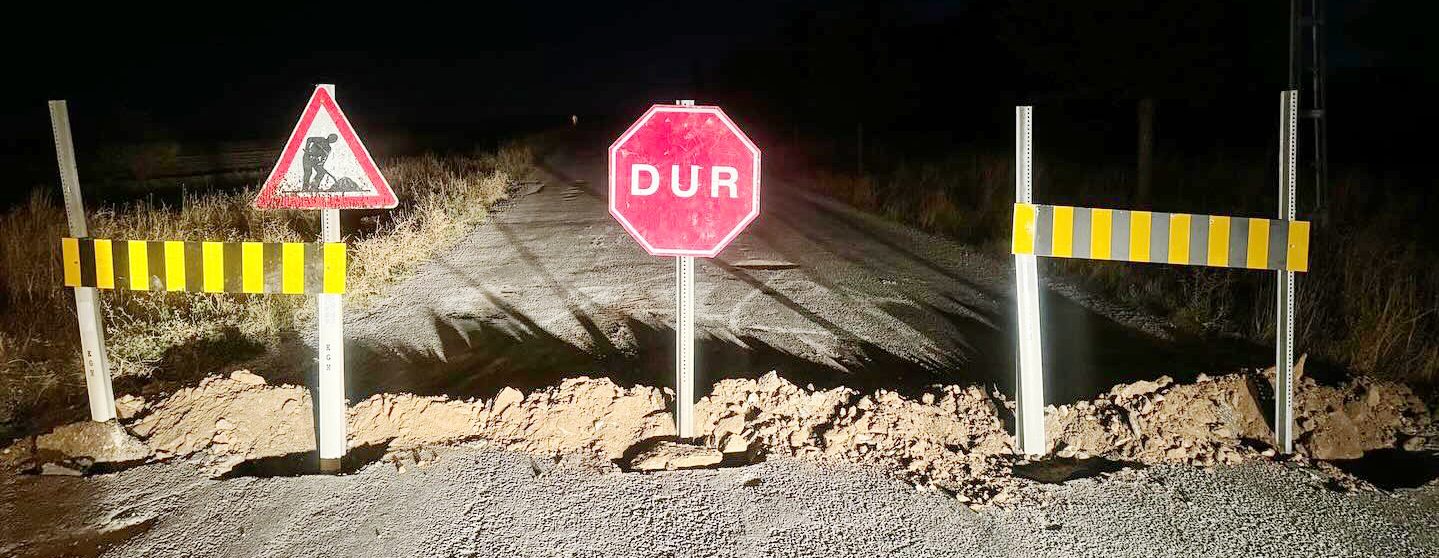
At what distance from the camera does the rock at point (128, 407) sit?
4469 millimetres

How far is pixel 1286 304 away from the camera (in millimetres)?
4098

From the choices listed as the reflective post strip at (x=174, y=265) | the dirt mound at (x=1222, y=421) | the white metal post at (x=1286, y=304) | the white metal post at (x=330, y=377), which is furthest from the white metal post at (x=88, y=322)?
the white metal post at (x=1286, y=304)

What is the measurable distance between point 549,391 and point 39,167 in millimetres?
33127

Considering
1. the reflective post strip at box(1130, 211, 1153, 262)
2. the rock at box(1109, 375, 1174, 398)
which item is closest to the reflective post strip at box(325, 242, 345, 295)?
the reflective post strip at box(1130, 211, 1153, 262)

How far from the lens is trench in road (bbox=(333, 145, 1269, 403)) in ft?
19.2

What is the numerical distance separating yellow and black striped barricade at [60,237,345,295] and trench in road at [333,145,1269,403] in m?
1.47

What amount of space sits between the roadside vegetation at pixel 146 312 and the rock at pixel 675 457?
329 centimetres

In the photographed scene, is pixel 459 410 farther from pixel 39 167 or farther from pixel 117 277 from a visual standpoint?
pixel 39 167

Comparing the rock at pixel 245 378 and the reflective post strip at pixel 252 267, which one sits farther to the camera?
the rock at pixel 245 378

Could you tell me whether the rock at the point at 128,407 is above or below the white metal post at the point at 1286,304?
below

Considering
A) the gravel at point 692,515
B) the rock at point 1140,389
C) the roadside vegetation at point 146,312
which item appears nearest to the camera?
the gravel at point 692,515

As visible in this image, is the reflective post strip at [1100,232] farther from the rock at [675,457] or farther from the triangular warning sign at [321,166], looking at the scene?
the triangular warning sign at [321,166]

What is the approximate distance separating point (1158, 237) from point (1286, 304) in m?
0.75

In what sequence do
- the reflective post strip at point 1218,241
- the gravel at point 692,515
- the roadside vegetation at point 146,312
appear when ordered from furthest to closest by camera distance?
the roadside vegetation at point 146,312
the reflective post strip at point 1218,241
the gravel at point 692,515
